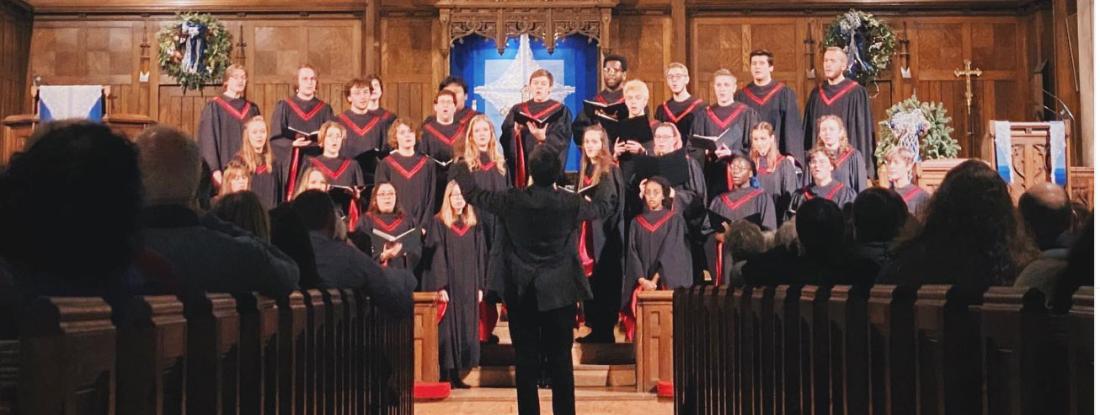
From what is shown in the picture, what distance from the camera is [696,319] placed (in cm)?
552

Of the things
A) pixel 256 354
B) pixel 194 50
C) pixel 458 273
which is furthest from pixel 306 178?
pixel 256 354

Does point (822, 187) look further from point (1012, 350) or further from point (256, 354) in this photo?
point (1012, 350)

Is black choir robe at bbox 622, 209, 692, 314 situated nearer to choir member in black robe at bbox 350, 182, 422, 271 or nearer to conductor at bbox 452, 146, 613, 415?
choir member in black robe at bbox 350, 182, 422, 271

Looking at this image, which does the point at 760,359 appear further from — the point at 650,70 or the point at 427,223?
the point at 650,70

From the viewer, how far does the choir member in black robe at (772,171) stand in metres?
9.55

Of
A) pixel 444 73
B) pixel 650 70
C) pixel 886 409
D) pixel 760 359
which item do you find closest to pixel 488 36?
pixel 444 73

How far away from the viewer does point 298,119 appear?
10.7 metres

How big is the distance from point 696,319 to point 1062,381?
3.71 meters

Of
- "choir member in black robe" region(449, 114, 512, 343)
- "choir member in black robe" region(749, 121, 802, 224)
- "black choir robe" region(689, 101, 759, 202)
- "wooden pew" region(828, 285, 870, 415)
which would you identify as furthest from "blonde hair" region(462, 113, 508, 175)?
"wooden pew" region(828, 285, 870, 415)

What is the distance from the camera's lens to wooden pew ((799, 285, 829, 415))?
Result: 9.99 feet

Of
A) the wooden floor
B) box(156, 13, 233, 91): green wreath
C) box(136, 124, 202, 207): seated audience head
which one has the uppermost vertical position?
box(156, 13, 233, 91): green wreath

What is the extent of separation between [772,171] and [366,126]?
10.4ft

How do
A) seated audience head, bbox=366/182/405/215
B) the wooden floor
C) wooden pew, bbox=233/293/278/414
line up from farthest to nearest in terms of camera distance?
seated audience head, bbox=366/182/405/215 → the wooden floor → wooden pew, bbox=233/293/278/414

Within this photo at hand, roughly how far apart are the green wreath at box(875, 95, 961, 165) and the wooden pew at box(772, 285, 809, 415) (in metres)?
9.09
